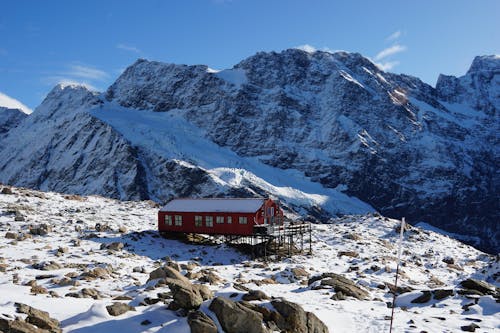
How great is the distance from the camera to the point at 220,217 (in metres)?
41.7

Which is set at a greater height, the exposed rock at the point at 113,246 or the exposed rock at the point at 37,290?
the exposed rock at the point at 37,290

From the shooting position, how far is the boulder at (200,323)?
1355 cm

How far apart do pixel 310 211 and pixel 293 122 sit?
60804 millimetres

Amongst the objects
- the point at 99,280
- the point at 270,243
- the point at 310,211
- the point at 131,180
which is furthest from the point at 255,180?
the point at 99,280

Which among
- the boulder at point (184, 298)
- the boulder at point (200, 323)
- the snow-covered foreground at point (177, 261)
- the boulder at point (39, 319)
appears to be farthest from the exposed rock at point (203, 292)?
the boulder at point (39, 319)

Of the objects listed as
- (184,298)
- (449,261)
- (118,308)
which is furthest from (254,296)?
(449,261)

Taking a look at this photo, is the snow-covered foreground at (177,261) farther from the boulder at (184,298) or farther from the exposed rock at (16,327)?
the exposed rock at (16,327)

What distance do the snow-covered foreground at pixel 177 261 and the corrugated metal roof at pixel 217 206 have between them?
3822 millimetres

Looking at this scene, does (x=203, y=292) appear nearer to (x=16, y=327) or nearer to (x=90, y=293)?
(x=90, y=293)

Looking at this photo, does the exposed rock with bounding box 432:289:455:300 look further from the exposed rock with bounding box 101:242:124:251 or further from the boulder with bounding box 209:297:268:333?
the exposed rock with bounding box 101:242:124:251

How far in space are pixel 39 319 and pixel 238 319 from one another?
650cm

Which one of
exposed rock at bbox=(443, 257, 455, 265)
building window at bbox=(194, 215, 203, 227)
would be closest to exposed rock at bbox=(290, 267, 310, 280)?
building window at bbox=(194, 215, 203, 227)

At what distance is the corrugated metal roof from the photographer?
41625 mm

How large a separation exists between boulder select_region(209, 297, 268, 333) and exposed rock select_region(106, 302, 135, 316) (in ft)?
11.1
